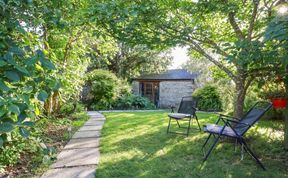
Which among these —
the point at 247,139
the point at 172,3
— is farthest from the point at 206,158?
the point at 172,3

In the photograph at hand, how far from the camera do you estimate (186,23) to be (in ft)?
16.6

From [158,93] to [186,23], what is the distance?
11.5 metres

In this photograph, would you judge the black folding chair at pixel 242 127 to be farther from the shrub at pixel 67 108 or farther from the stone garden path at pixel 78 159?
the shrub at pixel 67 108

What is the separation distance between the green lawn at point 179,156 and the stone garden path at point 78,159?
0.13 meters

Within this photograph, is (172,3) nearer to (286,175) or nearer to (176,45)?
(176,45)

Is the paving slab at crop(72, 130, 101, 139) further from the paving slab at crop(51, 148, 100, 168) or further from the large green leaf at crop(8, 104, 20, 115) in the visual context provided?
the large green leaf at crop(8, 104, 20, 115)

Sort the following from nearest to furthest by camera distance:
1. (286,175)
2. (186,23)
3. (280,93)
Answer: (286,175)
(186,23)
(280,93)

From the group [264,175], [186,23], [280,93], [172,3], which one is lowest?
[264,175]

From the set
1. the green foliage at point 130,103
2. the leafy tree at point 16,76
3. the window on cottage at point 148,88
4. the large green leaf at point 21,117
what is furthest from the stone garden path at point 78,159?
the window on cottage at point 148,88

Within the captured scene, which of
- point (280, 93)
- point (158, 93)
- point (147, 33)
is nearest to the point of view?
point (147, 33)

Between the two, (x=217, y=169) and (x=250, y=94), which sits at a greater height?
(x=250, y=94)

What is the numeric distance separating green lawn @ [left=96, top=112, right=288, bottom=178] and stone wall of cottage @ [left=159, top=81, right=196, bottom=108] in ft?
33.4

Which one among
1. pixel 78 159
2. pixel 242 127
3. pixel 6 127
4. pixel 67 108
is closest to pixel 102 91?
pixel 67 108

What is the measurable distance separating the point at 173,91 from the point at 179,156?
39.8 ft
